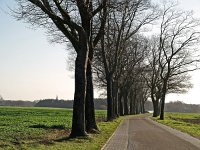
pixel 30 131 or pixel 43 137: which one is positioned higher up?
pixel 30 131


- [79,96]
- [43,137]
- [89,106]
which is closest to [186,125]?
[89,106]

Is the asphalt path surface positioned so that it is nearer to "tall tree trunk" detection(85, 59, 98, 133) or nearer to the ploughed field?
"tall tree trunk" detection(85, 59, 98, 133)

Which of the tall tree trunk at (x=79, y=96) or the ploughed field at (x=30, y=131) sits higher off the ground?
the tall tree trunk at (x=79, y=96)

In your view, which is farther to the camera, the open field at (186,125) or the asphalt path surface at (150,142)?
the open field at (186,125)

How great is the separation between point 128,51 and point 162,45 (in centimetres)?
553

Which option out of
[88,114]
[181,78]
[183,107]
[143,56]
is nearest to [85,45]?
[88,114]

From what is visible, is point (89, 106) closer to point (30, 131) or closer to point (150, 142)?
point (30, 131)

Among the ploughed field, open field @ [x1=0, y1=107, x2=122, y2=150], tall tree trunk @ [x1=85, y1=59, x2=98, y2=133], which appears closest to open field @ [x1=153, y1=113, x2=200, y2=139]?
open field @ [x1=0, y1=107, x2=122, y2=150]

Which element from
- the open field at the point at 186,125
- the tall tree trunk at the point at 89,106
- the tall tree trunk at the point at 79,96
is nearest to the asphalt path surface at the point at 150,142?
the tall tree trunk at the point at 89,106

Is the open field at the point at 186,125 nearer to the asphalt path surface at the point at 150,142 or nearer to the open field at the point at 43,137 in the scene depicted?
the asphalt path surface at the point at 150,142

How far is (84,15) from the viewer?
22000mm

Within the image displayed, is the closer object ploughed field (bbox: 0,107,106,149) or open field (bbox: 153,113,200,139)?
ploughed field (bbox: 0,107,106,149)

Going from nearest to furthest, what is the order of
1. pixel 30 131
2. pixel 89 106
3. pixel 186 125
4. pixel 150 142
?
pixel 150 142 < pixel 30 131 < pixel 89 106 < pixel 186 125

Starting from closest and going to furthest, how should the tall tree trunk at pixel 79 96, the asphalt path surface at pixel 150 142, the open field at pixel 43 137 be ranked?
→ the open field at pixel 43 137 < the asphalt path surface at pixel 150 142 < the tall tree trunk at pixel 79 96
